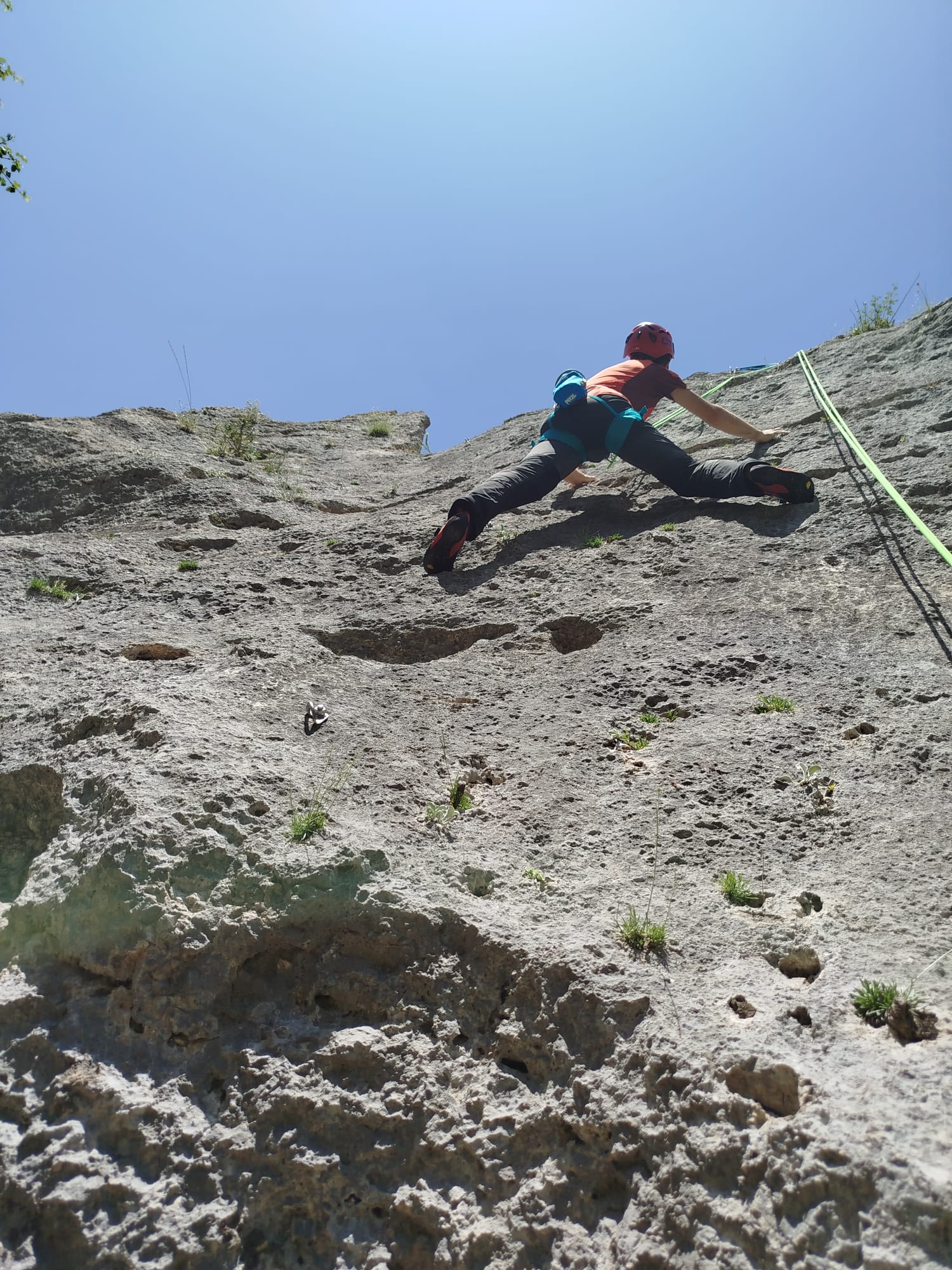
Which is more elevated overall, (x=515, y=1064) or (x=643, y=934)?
(x=643, y=934)

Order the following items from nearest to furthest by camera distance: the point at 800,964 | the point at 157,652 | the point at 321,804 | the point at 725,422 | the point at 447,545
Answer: the point at 800,964 → the point at 321,804 → the point at 157,652 → the point at 447,545 → the point at 725,422

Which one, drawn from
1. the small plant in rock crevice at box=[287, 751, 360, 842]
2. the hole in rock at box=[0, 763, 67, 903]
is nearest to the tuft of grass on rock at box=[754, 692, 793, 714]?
the small plant in rock crevice at box=[287, 751, 360, 842]

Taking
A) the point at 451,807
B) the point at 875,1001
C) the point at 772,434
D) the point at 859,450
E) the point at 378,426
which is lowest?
the point at 875,1001

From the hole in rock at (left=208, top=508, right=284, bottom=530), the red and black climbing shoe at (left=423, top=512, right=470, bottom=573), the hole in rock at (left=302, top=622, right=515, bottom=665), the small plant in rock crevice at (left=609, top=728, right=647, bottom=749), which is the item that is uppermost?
the hole in rock at (left=208, top=508, right=284, bottom=530)

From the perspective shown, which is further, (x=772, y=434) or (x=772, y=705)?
(x=772, y=434)

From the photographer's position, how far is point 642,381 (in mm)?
7168

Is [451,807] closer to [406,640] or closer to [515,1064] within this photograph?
[515,1064]

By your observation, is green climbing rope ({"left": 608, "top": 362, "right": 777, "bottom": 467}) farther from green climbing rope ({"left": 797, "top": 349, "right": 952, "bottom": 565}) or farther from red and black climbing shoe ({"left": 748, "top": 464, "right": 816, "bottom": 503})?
red and black climbing shoe ({"left": 748, "top": 464, "right": 816, "bottom": 503})

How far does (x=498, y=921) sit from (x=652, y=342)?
5849 mm

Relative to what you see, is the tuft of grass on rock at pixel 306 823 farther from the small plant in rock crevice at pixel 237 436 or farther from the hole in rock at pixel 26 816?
the small plant in rock crevice at pixel 237 436

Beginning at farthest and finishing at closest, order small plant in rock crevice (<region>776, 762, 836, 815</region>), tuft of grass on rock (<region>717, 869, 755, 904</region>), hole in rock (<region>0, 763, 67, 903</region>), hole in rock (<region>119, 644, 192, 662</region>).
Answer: hole in rock (<region>119, 644, 192, 662</region>), hole in rock (<region>0, 763, 67, 903</region>), small plant in rock crevice (<region>776, 762, 836, 815</region>), tuft of grass on rock (<region>717, 869, 755, 904</region>)

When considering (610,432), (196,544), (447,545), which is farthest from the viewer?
(196,544)

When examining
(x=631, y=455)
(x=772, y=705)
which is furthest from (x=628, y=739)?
(x=631, y=455)

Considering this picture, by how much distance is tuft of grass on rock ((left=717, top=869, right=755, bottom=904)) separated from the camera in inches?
110
